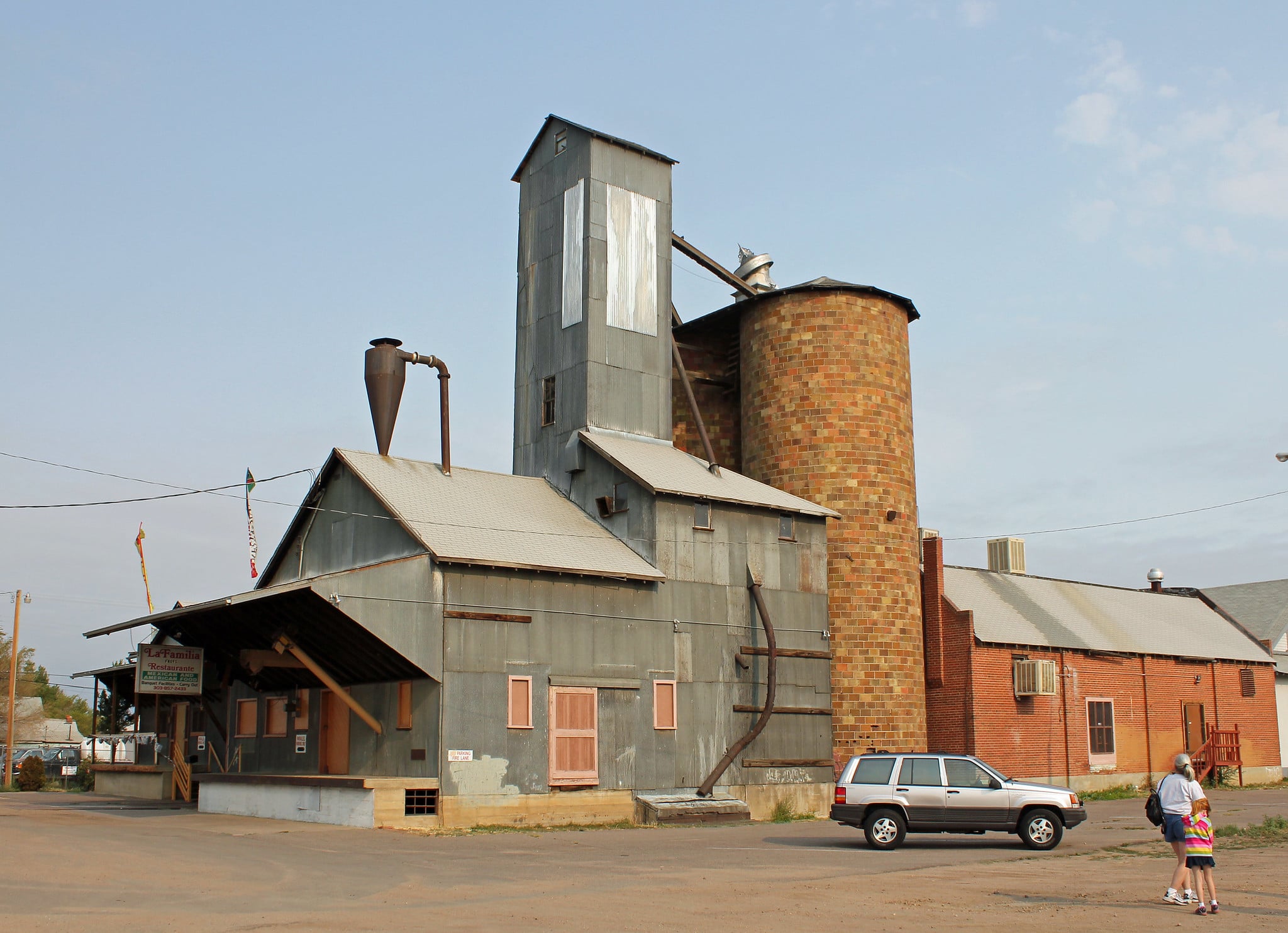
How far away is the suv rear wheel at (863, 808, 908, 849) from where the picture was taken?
22.0 meters

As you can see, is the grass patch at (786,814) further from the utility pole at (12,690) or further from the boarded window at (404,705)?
the utility pole at (12,690)

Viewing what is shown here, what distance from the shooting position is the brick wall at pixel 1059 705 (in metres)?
35.9

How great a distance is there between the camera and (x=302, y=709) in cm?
3117

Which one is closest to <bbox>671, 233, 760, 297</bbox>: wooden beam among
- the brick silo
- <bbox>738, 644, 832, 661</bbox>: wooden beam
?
the brick silo

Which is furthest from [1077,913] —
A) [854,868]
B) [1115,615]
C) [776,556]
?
[1115,615]

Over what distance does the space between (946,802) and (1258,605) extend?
40.8 meters

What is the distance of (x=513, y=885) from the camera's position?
54.2 feet

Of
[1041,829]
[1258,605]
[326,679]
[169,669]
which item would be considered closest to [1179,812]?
[1041,829]

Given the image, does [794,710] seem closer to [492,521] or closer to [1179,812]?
[492,521]

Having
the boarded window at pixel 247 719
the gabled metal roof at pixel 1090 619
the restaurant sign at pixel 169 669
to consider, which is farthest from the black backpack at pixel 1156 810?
the restaurant sign at pixel 169 669

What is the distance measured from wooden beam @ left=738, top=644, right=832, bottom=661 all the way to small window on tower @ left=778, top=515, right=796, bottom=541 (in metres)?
2.88

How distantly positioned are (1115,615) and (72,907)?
125 feet

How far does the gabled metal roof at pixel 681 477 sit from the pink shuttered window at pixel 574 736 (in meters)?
5.39

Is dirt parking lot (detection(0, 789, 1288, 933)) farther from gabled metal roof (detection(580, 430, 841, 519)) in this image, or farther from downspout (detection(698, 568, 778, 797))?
gabled metal roof (detection(580, 430, 841, 519))
